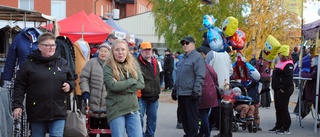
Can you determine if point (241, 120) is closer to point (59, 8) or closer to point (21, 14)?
point (21, 14)

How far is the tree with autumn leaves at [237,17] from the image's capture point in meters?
28.2

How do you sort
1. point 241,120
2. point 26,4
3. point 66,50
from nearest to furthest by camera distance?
point 66,50, point 241,120, point 26,4

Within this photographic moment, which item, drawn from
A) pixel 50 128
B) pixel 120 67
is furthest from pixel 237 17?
pixel 50 128

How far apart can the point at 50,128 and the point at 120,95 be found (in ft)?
3.18

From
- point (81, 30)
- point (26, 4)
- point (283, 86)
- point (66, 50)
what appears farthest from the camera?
point (26, 4)

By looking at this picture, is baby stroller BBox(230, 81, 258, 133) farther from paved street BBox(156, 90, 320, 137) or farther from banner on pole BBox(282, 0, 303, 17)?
banner on pole BBox(282, 0, 303, 17)

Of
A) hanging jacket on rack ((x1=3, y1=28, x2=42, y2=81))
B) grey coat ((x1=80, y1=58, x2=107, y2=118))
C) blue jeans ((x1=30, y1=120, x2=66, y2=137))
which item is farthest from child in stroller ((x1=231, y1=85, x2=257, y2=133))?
blue jeans ((x1=30, y1=120, x2=66, y2=137))

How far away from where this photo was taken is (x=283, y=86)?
13.3 meters

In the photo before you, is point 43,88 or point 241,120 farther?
point 241,120

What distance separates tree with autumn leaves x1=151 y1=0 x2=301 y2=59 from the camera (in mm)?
28172

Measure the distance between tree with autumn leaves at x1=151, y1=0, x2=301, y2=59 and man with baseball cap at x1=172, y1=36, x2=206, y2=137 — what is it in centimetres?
1590

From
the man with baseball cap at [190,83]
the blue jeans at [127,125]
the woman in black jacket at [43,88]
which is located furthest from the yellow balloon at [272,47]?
the woman in black jacket at [43,88]

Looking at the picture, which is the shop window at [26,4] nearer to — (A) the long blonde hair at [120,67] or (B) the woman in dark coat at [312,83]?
(B) the woman in dark coat at [312,83]

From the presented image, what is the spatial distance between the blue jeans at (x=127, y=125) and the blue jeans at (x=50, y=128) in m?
0.66
